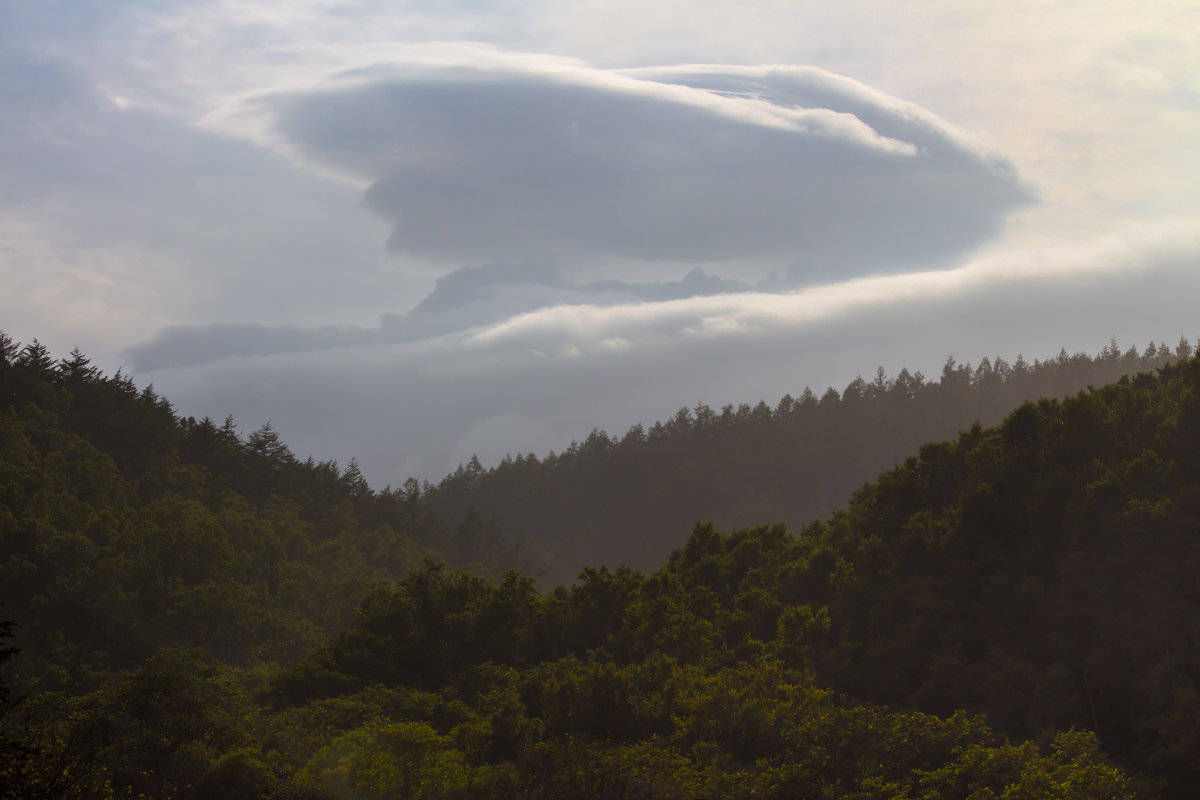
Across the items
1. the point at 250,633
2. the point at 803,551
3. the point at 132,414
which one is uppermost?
the point at 132,414

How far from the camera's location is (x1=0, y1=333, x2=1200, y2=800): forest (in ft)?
72.7

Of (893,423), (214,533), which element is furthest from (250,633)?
(893,423)

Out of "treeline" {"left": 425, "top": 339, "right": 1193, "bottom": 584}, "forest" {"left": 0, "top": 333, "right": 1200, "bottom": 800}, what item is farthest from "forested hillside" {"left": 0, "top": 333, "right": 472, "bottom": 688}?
"treeline" {"left": 425, "top": 339, "right": 1193, "bottom": 584}

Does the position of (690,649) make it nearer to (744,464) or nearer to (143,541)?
(143,541)

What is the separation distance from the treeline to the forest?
82063 mm

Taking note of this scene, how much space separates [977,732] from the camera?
24.5m

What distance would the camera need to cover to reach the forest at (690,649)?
22172mm

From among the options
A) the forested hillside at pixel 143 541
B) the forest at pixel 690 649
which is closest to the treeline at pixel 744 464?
the forested hillside at pixel 143 541

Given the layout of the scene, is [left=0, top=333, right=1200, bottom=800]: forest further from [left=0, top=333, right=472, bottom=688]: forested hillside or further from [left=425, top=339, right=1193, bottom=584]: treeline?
[left=425, top=339, right=1193, bottom=584]: treeline

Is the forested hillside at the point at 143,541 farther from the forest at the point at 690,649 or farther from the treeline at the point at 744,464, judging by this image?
the treeline at the point at 744,464

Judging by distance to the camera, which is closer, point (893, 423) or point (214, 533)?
point (214, 533)

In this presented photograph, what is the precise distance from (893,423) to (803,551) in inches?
4229

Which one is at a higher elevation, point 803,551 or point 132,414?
point 132,414

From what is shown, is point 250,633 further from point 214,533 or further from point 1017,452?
point 1017,452
